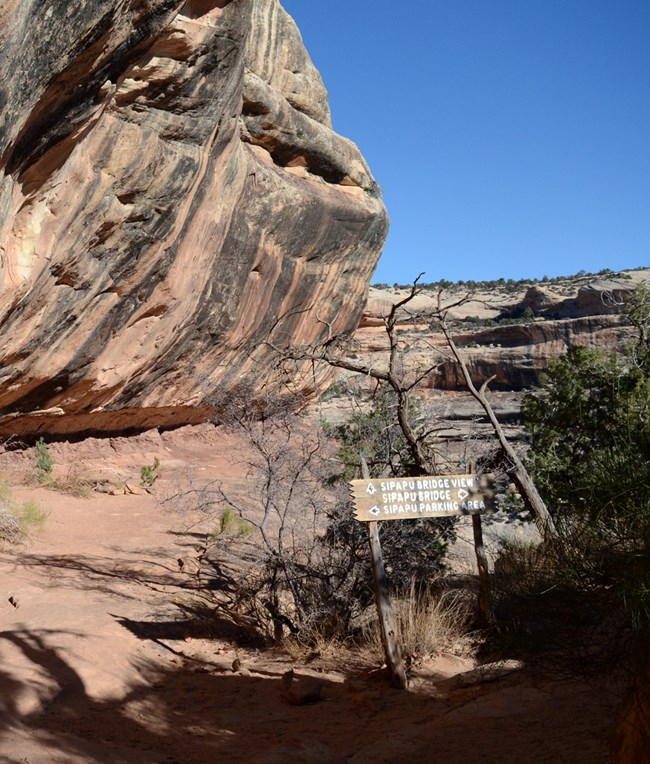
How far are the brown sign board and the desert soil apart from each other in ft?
4.18

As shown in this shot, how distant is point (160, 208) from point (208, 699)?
7.72m

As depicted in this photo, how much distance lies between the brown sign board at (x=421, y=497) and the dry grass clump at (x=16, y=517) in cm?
591

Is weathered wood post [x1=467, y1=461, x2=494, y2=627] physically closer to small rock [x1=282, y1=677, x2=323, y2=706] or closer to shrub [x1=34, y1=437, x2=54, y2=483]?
small rock [x1=282, y1=677, x2=323, y2=706]

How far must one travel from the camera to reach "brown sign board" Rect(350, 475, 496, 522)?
19.1 feet

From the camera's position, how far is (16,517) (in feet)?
33.3

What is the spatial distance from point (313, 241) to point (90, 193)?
782cm

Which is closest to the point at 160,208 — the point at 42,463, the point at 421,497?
the point at 42,463

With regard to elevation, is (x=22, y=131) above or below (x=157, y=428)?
above

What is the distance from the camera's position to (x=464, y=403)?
25.2m

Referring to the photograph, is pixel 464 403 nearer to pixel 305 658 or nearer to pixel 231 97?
pixel 231 97

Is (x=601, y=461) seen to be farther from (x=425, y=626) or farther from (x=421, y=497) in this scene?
(x=425, y=626)

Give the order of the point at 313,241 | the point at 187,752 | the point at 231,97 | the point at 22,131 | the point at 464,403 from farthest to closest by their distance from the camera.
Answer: the point at 464,403
the point at 313,241
the point at 231,97
the point at 22,131
the point at 187,752

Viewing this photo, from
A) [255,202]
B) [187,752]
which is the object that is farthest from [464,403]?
[187,752]

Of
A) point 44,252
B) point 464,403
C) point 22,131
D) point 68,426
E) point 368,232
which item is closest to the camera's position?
point 22,131
